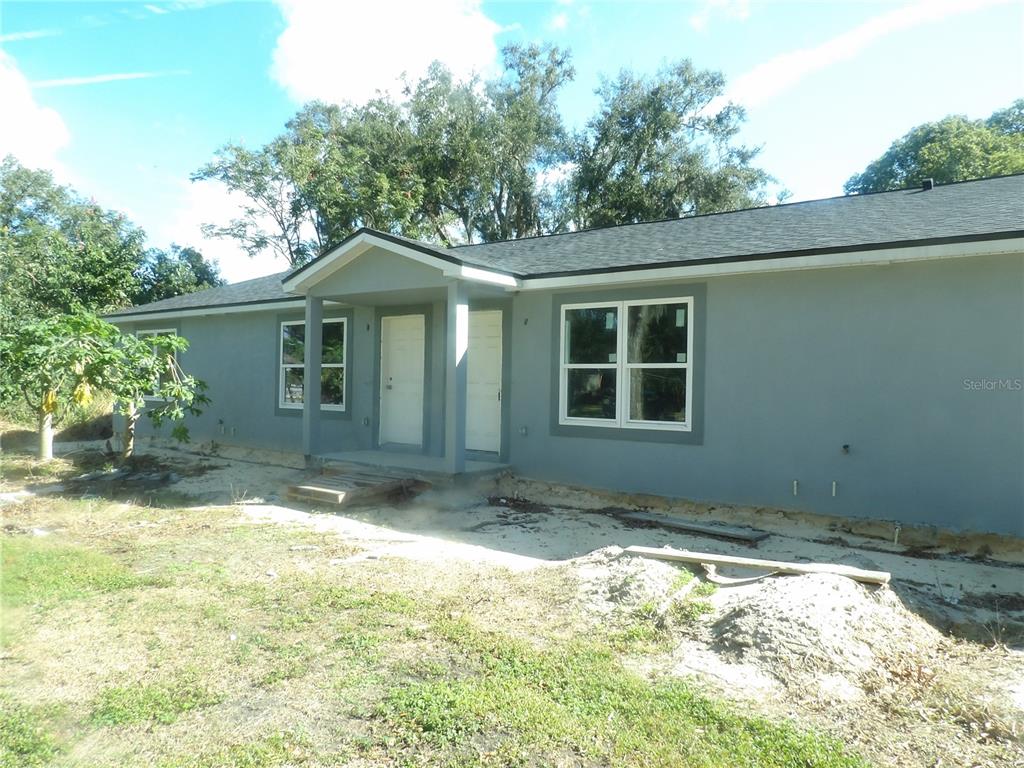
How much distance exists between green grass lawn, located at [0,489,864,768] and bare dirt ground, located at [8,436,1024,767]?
0.13 m

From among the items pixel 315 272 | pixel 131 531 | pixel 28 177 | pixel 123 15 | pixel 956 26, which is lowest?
pixel 131 531

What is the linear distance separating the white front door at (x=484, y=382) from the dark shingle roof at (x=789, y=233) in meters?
0.93

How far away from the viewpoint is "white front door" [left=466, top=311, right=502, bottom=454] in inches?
380

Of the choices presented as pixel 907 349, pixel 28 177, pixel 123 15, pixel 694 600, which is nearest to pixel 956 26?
pixel 907 349

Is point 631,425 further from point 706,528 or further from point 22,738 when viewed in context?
point 22,738

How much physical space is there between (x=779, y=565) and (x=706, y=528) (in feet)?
6.14

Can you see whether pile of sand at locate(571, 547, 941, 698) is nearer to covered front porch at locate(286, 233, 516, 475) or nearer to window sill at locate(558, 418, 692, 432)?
window sill at locate(558, 418, 692, 432)

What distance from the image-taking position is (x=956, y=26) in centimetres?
787

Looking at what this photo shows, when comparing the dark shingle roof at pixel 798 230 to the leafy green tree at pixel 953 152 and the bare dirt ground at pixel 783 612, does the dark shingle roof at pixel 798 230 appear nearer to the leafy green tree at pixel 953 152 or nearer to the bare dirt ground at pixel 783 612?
the bare dirt ground at pixel 783 612

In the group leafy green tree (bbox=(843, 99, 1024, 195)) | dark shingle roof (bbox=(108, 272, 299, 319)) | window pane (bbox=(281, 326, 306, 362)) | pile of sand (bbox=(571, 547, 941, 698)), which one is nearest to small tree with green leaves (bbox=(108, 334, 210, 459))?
window pane (bbox=(281, 326, 306, 362))

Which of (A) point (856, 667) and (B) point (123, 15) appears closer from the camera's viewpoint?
(A) point (856, 667)

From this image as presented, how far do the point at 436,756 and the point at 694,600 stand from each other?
7.71 feet

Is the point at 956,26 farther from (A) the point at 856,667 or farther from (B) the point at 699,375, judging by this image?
(A) the point at 856,667

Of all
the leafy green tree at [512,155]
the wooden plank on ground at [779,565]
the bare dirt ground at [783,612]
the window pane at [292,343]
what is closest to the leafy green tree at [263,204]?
the leafy green tree at [512,155]
